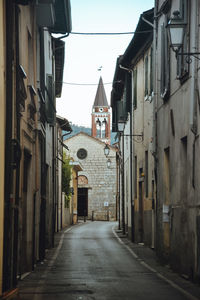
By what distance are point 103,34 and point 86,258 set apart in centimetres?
644

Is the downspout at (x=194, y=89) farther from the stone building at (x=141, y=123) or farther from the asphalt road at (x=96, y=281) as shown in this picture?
the stone building at (x=141, y=123)

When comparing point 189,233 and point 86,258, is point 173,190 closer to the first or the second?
point 189,233

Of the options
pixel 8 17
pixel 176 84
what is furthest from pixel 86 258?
pixel 8 17

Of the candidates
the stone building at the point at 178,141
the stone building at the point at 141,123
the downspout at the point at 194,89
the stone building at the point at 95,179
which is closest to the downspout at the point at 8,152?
the stone building at the point at 178,141

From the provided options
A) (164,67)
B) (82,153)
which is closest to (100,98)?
(82,153)

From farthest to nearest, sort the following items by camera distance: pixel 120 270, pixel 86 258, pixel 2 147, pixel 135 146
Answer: pixel 135 146, pixel 86 258, pixel 120 270, pixel 2 147

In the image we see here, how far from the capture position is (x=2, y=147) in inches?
376

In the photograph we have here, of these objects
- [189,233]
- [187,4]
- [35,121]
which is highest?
[187,4]

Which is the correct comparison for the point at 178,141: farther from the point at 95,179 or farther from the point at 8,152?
the point at 95,179

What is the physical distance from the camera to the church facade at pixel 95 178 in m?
69.8

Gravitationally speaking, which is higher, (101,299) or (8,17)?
(8,17)

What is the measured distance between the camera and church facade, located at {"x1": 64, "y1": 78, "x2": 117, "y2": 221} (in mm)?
69812

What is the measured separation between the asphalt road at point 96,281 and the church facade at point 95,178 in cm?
5121

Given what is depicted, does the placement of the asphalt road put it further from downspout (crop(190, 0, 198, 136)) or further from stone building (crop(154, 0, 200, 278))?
downspout (crop(190, 0, 198, 136))
